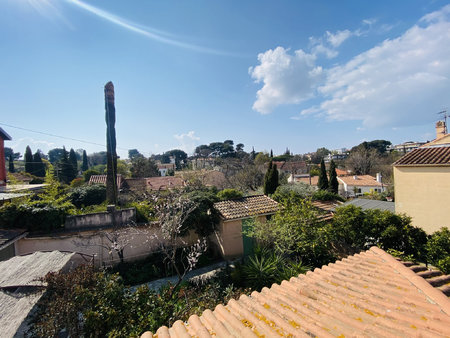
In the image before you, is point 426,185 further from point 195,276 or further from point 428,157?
point 195,276

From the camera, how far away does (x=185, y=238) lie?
12.1 meters

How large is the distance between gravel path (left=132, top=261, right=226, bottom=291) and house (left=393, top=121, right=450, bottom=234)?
11492 mm

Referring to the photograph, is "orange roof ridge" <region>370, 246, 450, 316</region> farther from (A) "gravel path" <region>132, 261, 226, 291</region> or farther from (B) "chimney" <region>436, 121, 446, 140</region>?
(B) "chimney" <region>436, 121, 446, 140</region>

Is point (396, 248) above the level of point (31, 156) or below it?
below

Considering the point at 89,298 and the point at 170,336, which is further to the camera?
the point at 89,298

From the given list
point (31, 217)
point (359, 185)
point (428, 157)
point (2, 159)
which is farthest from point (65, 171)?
point (359, 185)

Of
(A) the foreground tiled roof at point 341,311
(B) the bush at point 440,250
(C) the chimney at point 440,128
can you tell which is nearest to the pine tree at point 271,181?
(C) the chimney at point 440,128

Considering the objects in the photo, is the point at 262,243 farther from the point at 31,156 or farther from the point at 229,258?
the point at 31,156

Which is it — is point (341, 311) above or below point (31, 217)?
below

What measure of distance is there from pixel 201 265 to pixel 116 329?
6.11 meters

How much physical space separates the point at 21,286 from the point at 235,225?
870 cm

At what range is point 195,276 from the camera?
9.63 metres

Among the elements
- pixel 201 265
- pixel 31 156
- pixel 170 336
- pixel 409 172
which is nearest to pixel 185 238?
pixel 201 265

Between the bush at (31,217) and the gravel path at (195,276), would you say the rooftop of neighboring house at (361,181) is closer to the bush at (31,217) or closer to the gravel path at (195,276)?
the gravel path at (195,276)
